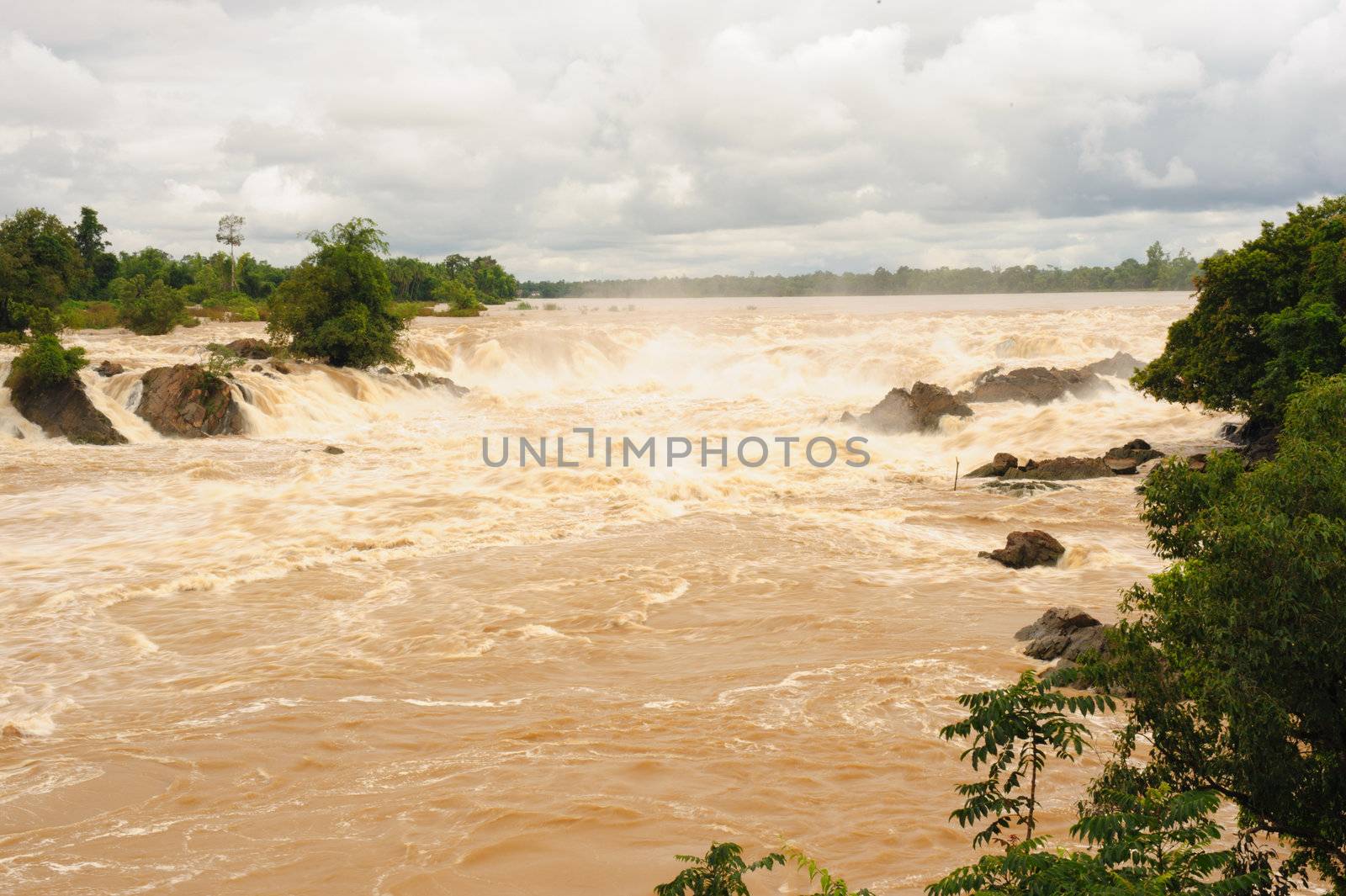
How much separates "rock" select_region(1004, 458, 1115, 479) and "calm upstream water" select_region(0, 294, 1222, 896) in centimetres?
62

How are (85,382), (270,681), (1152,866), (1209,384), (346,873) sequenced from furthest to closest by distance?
(85,382)
(1209,384)
(270,681)
(346,873)
(1152,866)

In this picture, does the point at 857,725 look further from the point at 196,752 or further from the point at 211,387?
the point at 211,387

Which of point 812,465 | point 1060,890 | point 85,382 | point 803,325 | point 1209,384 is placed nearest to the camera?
point 1060,890

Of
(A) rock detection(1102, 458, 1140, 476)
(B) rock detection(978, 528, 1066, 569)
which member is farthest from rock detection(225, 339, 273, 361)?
(B) rock detection(978, 528, 1066, 569)

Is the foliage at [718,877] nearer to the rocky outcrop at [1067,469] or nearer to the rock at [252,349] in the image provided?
the rocky outcrop at [1067,469]

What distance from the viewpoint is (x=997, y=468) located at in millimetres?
21922

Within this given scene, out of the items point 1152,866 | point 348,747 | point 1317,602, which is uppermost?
point 1317,602

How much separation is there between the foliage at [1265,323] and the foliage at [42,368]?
26871 millimetres

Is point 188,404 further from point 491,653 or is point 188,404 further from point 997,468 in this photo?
point 997,468

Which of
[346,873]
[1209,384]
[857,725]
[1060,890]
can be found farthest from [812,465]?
[1060,890]

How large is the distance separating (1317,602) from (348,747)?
7448 millimetres

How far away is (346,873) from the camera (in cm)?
660

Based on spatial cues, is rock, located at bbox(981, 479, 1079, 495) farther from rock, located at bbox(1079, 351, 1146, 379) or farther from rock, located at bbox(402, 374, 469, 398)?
rock, located at bbox(402, 374, 469, 398)

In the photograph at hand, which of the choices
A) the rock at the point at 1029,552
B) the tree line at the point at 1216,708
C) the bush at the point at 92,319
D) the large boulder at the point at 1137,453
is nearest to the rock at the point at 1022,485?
the large boulder at the point at 1137,453
